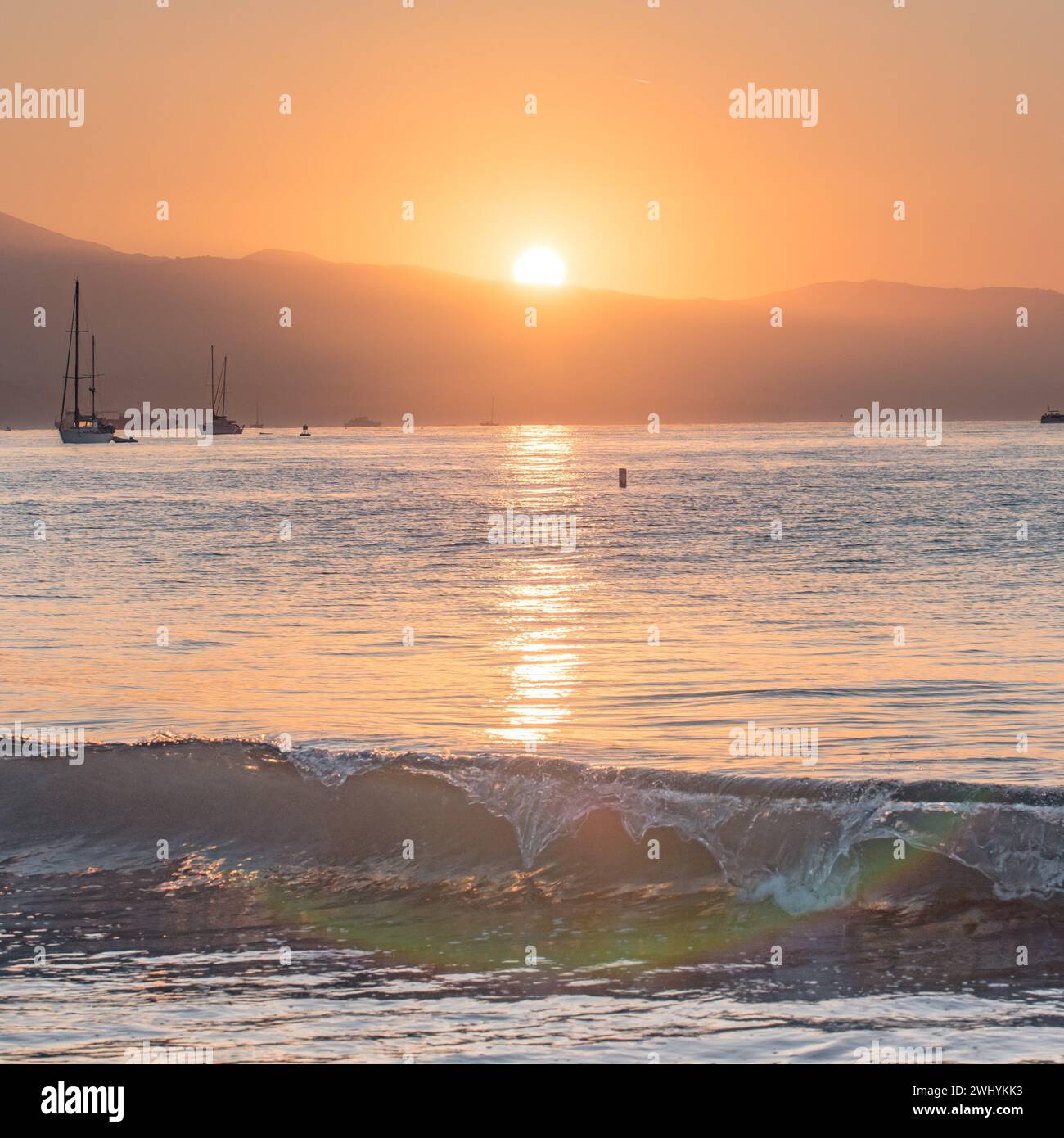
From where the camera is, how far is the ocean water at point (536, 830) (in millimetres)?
8133

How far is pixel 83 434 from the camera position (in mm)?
169125

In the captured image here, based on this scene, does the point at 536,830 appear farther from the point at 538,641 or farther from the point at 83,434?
the point at 83,434

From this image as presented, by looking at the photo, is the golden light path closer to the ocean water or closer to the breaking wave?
the ocean water

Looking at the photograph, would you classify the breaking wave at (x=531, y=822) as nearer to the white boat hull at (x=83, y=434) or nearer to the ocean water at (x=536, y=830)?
the ocean water at (x=536, y=830)

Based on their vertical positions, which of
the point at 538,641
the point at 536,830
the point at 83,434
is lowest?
the point at 536,830

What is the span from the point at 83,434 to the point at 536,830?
166 metres

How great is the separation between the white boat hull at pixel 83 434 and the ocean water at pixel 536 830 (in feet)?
481

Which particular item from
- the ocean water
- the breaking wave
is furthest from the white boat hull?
the breaking wave

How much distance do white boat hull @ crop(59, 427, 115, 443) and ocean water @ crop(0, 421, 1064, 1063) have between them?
14653 cm

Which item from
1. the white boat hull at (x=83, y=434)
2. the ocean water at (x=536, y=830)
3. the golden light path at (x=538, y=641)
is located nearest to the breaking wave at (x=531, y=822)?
the ocean water at (x=536, y=830)

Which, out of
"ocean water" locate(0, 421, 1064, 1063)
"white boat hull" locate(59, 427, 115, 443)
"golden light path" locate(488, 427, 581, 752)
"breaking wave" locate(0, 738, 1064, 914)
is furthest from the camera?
"white boat hull" locate(59, 427, 115, 443)

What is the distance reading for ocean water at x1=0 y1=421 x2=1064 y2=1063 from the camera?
8133mm

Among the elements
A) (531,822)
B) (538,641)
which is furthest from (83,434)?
(531,822)
